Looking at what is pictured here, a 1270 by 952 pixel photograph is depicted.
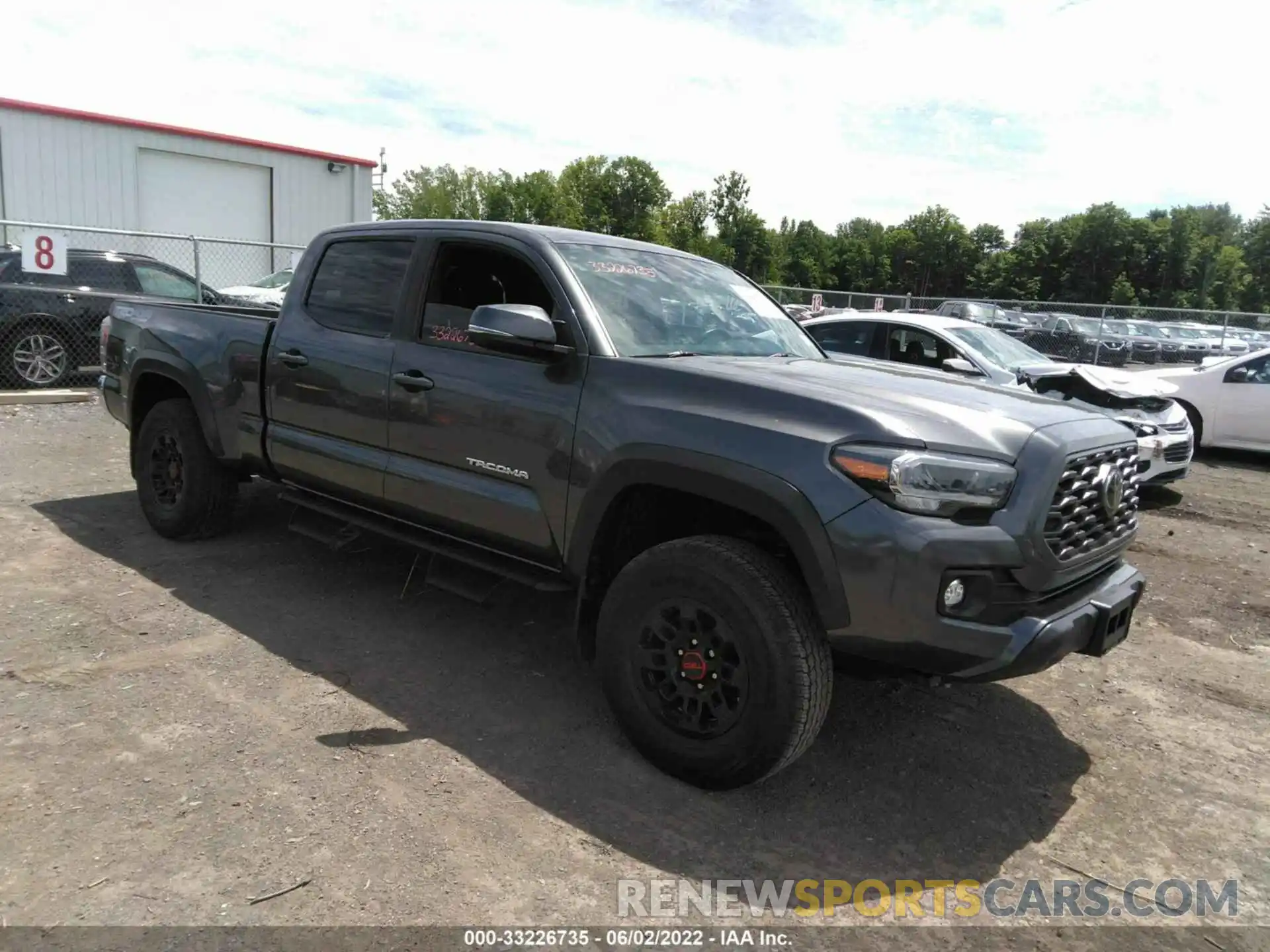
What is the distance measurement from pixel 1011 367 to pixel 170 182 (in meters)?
21.3

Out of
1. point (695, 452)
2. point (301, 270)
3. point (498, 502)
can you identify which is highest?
point (301, 270)

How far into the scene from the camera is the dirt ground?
8.64 feet

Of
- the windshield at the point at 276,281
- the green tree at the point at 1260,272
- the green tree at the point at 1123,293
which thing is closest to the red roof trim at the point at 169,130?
the windshield at the point at 276,281

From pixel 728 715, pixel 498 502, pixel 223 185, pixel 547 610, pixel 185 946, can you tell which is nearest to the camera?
pixel 185 946

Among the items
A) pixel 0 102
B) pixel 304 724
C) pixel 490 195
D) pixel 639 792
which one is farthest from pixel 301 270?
pixel 490 195

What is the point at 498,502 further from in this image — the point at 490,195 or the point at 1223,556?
the point at 490,195

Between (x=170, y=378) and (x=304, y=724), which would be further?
(x=170, y=378)

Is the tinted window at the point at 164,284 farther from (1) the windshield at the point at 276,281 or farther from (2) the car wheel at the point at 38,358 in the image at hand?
(1) the windshield at the point at 276,281

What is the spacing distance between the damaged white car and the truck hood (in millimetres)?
4022

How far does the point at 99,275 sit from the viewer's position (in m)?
10.9

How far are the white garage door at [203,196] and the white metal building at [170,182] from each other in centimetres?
2

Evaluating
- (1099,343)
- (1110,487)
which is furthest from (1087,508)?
(1099,343)

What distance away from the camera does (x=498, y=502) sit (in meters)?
3.72

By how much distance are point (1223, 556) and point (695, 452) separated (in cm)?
541
